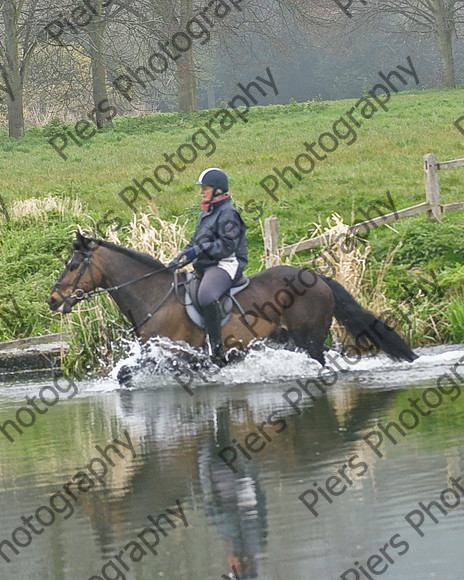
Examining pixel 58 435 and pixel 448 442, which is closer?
pixel 448 442

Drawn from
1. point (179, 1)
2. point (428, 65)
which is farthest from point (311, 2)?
point (428, 65)

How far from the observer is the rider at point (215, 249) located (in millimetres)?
12906

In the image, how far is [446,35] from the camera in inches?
2157

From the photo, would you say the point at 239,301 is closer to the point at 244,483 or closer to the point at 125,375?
the point at 125,375

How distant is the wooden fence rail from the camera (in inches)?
663

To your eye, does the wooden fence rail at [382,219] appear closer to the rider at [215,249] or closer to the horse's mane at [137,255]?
the horse's mane at [137,255]

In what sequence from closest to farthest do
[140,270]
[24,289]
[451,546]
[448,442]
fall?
[451,546] < [448,442] < [140,270] < [24,289]

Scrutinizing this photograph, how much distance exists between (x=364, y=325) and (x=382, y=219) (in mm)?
5700

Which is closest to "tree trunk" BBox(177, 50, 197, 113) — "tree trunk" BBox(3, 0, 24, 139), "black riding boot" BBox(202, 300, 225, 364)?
"tree trunk" BBox(3, 0, 24, 139)

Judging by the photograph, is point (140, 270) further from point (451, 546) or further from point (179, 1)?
point (179, 1)

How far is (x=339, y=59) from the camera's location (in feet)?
255

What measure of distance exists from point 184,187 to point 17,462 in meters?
16.8

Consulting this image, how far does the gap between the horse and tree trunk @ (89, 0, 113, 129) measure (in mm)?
27435

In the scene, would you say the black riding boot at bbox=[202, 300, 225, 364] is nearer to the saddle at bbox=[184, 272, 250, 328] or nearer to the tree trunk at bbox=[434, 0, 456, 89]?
the saddle at bbox=[184, 272, 250, 328]
